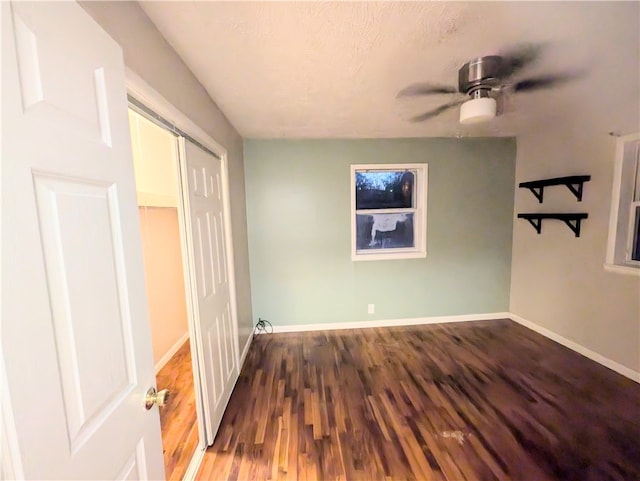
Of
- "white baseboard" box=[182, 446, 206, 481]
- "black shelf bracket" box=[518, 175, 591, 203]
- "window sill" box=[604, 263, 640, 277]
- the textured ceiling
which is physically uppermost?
the textured ceiling

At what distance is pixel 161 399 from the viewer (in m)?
0.88

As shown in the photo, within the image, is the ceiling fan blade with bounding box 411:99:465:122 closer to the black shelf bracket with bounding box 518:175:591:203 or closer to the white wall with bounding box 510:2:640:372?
the white wall with bounding box 510:2:640:372

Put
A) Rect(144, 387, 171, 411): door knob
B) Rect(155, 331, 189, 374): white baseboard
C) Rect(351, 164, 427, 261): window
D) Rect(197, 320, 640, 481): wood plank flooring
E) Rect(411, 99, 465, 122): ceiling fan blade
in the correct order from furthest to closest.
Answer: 1. Rect(351, 164, 427, 261): window
2. Rect(155, 331, 189, 374): white baseboard
3. Rect(411, 99, 465, 122): ceiling fan blade
4. Rect(197, 320, 640, 481): wood plank flooring
5. Rect(144, 387, 171, 411): door knob

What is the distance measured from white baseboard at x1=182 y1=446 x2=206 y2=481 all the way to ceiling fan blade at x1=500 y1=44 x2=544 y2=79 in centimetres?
292

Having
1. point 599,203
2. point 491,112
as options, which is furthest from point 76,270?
point 599,203

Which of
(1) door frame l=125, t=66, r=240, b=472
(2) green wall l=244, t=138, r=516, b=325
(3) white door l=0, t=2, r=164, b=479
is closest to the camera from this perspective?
(3) white door l=0, t=2, r=164, b=479

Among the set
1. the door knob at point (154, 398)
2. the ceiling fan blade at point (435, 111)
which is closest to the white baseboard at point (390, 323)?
the ceiling fan blade at point (435, 111)

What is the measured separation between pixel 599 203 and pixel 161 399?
3.61 m

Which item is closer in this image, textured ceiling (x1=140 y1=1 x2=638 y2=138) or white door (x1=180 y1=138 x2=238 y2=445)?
textured ceiling (x1=140 y1=1 x2=638 y2=138)

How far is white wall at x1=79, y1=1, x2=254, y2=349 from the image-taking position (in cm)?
95

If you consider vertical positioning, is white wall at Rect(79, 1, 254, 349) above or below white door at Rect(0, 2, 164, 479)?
above

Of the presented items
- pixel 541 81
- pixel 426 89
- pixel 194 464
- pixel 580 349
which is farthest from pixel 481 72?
pixel 580 349

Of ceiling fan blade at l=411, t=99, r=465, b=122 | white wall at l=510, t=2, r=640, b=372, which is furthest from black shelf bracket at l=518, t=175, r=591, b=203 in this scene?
ceiling fan blade at l=411, t=99, r=465, b=122

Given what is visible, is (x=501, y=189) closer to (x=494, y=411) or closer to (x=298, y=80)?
(x=494, y=411)
